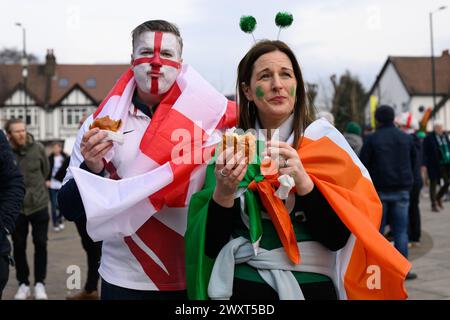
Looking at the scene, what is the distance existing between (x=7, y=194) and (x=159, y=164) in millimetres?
1134

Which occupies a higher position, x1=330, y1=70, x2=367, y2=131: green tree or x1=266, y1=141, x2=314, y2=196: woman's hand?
x1=330, y1=70, x2=367, y2=131: green tree

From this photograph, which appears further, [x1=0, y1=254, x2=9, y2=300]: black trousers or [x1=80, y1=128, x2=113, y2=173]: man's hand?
[x1=0, y1=254, x2=9, y2=300]: black trousers

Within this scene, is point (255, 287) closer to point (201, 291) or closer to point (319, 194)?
point (201, 291)

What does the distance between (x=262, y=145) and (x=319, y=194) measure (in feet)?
0.98

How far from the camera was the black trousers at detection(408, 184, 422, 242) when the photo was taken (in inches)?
342

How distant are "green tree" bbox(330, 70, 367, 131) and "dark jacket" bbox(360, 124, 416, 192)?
3964 cm

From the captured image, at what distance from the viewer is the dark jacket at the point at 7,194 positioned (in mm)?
3352

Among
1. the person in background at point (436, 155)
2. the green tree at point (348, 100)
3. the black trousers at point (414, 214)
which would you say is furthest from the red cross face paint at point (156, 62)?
the green tree at point (348, 100)

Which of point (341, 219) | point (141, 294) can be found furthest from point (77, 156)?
point (341, 219)

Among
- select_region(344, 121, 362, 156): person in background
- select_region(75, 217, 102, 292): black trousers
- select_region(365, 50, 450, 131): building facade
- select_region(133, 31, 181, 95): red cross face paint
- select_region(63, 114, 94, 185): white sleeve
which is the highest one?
select_region(365, 50, 450, 131): building facade

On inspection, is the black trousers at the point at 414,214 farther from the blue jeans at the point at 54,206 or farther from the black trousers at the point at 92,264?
the blue jeans at the point at 54,206

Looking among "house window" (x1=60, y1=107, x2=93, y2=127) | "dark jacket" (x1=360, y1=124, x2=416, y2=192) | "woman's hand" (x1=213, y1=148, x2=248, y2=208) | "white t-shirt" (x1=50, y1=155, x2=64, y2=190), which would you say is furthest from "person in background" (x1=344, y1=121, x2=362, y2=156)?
"house window" (x1=60, y1=107, x2=93, y2=127)

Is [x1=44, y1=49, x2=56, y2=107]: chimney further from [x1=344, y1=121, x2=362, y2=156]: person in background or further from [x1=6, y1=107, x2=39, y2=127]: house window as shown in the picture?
[x1=344, y1=121, x2=362, y2=156]: person in background

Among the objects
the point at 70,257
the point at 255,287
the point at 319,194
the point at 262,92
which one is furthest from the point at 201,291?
the point at 70,257
